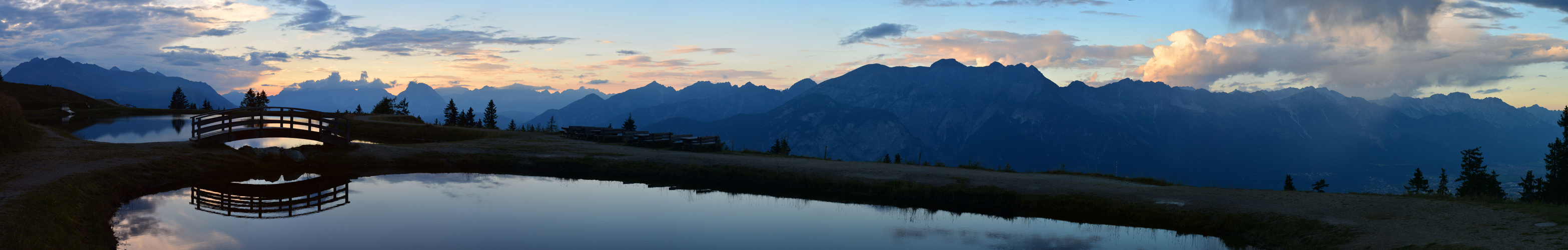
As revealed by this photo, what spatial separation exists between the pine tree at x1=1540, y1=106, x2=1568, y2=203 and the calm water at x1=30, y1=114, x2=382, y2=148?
265ft

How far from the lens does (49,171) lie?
22375 mm

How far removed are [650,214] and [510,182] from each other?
10.4m

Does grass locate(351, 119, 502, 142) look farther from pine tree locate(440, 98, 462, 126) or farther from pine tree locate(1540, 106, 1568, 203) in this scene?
pine tree locate(1540, 106, 1568, 203)

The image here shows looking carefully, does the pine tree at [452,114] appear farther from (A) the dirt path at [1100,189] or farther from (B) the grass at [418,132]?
(A) the dirt path at [1100,189]

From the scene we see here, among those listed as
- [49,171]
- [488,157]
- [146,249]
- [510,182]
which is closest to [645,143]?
[488,157]

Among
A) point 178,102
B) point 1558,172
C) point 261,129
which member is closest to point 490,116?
point 178,102

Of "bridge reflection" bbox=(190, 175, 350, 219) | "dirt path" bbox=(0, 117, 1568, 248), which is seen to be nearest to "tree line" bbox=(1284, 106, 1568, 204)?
"dirt path" bbox=(0, 117, 1568, 248)

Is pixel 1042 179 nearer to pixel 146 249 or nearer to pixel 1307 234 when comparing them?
pixel 1307 234

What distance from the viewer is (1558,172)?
2112 inches

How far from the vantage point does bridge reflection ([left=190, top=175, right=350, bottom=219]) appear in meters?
20.8

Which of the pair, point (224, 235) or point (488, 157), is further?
point (488, 157)

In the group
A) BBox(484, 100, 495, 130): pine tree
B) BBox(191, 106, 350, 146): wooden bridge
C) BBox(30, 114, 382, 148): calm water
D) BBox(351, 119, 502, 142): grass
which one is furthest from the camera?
BBox(484, 100, 495, 130): pine tree

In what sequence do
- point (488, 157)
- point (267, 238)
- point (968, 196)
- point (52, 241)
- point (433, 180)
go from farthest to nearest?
1. point (488, 157)
2. point (433, 180)
3. point (968, 196)
4. point (267, 238)
5. point (52, 241)

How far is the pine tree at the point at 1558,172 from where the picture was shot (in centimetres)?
5153
